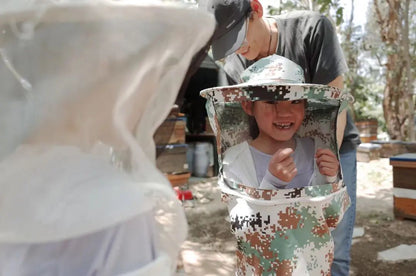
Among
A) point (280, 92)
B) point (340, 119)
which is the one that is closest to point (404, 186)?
point (340, 119)

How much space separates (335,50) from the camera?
1821 mm

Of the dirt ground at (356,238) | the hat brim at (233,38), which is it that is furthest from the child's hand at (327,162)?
the dirt ground at (356,238)

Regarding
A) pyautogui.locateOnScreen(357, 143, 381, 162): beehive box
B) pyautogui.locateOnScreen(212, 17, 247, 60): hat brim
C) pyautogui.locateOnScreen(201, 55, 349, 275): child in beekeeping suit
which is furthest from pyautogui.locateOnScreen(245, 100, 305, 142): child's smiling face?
pyautogui.locateOnScreen(357, 143, 381, 162): beehive box

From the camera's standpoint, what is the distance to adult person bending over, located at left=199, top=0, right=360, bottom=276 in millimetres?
1793

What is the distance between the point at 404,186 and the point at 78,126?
4503 millimetres

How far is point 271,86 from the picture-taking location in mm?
1402

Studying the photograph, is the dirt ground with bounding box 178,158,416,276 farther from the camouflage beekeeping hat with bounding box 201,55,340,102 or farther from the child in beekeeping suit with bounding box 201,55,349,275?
the camouflage beekeeping hat with bounding box 201,55,340,102

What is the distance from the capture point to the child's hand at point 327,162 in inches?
60.2

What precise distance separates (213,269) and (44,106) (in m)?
2.95

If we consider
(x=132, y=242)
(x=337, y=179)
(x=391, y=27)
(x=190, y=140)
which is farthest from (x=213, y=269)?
(x=391, y=27)

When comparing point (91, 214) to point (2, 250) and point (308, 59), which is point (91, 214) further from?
point (308, 59)

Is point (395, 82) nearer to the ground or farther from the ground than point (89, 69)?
nearer to the ground

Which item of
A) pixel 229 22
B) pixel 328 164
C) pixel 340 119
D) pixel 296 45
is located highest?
pixel 229 22

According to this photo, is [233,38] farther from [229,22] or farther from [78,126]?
[78,126]
